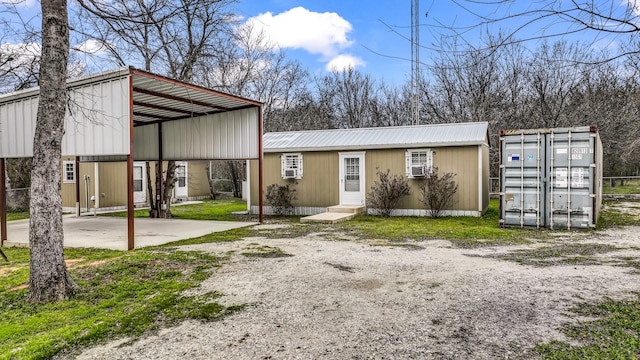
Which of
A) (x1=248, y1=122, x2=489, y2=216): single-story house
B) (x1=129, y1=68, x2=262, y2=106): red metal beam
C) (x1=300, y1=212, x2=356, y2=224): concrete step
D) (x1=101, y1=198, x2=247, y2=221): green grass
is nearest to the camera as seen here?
(x1=129, y1=68, x2=262, y2=106): red metal beam

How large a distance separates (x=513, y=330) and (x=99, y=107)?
7343 millimetres

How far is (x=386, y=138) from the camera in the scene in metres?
12.6

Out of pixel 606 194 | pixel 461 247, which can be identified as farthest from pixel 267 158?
pixel 606 194

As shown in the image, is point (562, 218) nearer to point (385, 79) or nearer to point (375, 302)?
point (375, 302)

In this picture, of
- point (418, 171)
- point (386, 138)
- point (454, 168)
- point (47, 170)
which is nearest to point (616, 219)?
point (454, 168)

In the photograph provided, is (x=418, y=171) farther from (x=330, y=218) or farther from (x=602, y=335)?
(x=602, y=335)

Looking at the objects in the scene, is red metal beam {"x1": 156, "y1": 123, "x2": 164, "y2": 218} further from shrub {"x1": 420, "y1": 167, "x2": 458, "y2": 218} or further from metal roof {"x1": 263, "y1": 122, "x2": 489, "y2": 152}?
shrub {"x1": 420, "y1": 167, "x2": 458, "y2": 218}

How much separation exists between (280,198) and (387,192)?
11.5 feet

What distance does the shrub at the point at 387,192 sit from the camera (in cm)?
1199

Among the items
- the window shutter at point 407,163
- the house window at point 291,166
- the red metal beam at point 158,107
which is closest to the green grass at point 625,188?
the window shutter at point 407,163

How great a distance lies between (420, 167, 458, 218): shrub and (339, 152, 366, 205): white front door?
210cm

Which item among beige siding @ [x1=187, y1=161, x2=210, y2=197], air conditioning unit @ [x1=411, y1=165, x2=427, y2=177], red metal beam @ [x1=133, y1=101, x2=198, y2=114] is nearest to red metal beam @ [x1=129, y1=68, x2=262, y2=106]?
red metal beam @ [x1=133, y1=101, x2=198, y2=114]

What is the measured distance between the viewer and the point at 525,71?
65.5ft

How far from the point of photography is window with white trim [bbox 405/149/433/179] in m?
11.8
